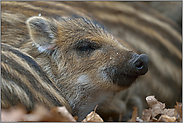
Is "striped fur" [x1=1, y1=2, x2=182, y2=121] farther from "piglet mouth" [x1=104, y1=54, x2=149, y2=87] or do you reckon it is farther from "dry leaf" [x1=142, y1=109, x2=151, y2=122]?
"dry leaf" [x1=142, y1=109, x2=151, y2=122]

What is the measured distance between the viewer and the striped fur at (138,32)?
7.23 feet

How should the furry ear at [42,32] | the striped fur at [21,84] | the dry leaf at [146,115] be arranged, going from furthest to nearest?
the furry ear at [42,32] → the dry leaf at [146,115] → the striped fur at [21,84]

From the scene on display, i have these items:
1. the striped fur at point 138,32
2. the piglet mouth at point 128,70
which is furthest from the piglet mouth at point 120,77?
the striped fur at point 138,32

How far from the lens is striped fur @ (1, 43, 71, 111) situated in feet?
3.25

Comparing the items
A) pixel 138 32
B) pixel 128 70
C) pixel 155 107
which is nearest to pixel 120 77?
pixel 128 70

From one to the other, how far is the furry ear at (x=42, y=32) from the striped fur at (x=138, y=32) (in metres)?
0.16

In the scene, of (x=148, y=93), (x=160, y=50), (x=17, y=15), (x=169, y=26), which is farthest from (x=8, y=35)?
(x=169, y=26)

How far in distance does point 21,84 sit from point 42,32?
101cm

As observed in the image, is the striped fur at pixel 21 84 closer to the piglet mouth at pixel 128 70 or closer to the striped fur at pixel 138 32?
the piglet mouth at pixel 128 70

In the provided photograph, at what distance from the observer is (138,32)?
314cm

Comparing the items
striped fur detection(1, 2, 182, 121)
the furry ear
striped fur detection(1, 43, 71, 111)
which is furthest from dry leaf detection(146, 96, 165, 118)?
the furry ear

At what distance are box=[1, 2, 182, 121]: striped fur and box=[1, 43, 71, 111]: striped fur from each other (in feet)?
2.82

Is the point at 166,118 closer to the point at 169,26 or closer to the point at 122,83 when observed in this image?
the point at 122,83

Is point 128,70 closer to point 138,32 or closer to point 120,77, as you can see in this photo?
point 120,77
